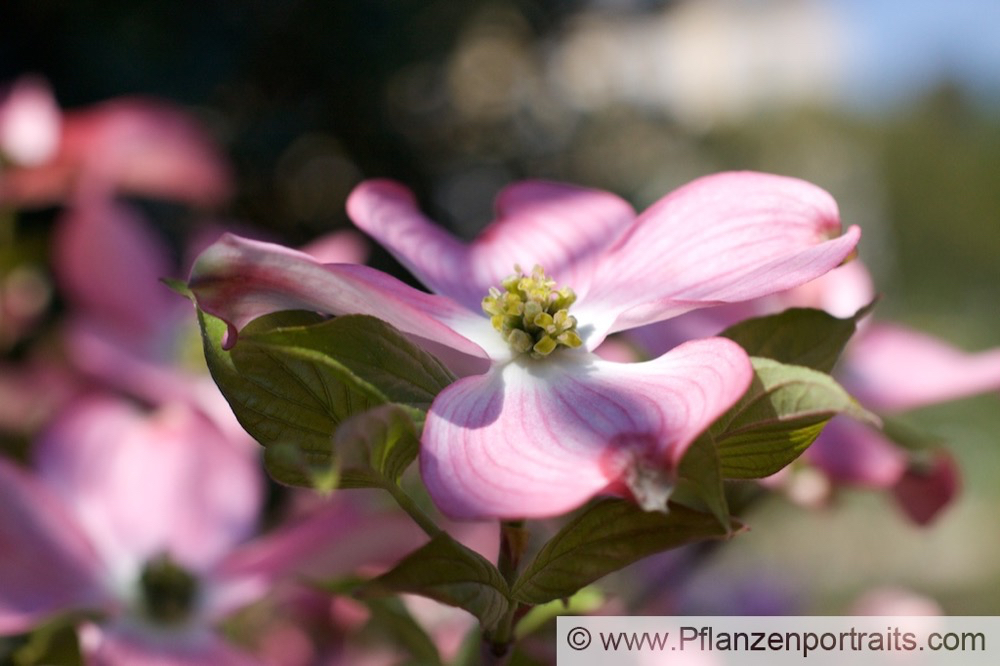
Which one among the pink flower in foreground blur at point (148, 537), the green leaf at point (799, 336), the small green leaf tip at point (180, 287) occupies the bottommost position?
the pink flower in foreground blur at point (148, 537)

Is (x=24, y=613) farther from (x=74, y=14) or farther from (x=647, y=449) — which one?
(x=74, y=14)

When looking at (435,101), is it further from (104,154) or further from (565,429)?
(565,429)

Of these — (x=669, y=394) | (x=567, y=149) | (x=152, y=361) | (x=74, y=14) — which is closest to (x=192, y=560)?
(x=152, y=361)

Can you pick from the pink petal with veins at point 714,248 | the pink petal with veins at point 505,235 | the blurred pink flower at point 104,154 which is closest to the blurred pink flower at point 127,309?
the blurred pink flower at point 104,154

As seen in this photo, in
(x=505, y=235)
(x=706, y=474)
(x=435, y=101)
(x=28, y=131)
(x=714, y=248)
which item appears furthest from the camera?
(x=435, y=101)

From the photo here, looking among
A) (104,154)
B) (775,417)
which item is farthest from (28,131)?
(775,417)

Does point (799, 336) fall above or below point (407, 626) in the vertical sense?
above

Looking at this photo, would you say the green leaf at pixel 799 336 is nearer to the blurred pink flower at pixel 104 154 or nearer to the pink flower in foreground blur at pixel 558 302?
the pink flower in foreground blur at pixel 558 302
